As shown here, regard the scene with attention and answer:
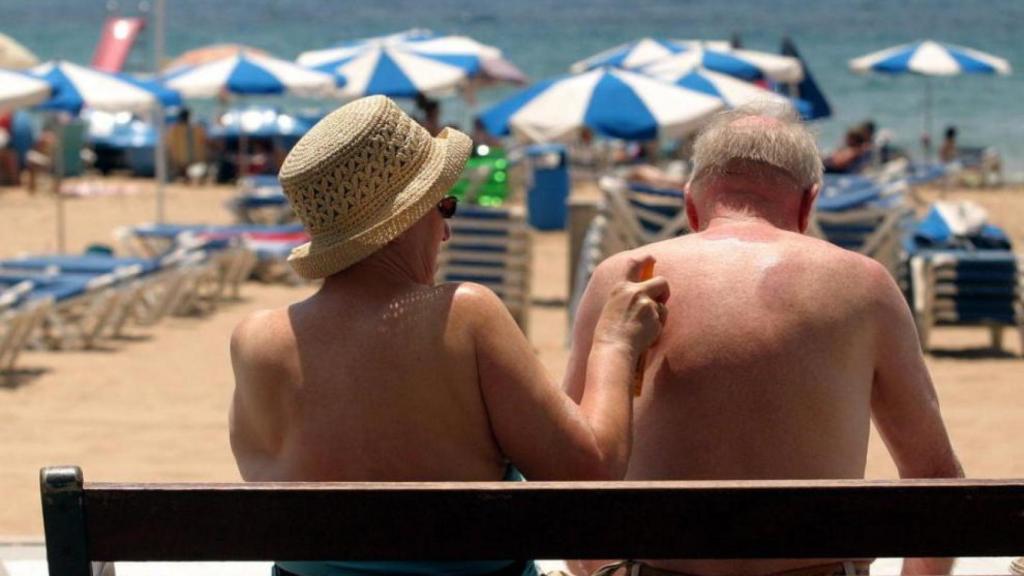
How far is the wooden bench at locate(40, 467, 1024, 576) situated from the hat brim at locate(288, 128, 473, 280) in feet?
1.28

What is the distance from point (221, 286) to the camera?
1215cm

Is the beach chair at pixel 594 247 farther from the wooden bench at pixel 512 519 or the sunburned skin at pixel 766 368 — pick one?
the wooden bench at pixel 512 519

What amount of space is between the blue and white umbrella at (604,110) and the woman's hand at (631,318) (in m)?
9.53

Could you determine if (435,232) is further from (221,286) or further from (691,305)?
(221,286)

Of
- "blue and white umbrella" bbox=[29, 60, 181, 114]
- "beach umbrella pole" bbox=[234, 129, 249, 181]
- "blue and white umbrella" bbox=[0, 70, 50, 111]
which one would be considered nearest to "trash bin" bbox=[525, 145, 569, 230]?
"blue and white umbrella" bbox=[29, 60, 181, 114]

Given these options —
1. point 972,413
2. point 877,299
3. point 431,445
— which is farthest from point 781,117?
point 972,413

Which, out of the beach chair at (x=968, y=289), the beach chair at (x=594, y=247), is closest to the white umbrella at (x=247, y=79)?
the beach chair at (x=594, y=247)

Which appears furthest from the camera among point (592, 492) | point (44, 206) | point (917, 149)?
point (917, 149)

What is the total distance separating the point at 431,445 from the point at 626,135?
33.3ft

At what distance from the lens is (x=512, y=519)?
225 centimetres

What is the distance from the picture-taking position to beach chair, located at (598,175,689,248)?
418 inches

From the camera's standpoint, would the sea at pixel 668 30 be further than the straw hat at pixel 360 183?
Yes

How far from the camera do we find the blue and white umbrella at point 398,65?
54.9ft

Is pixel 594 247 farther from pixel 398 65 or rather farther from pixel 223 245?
pixel 398 65
